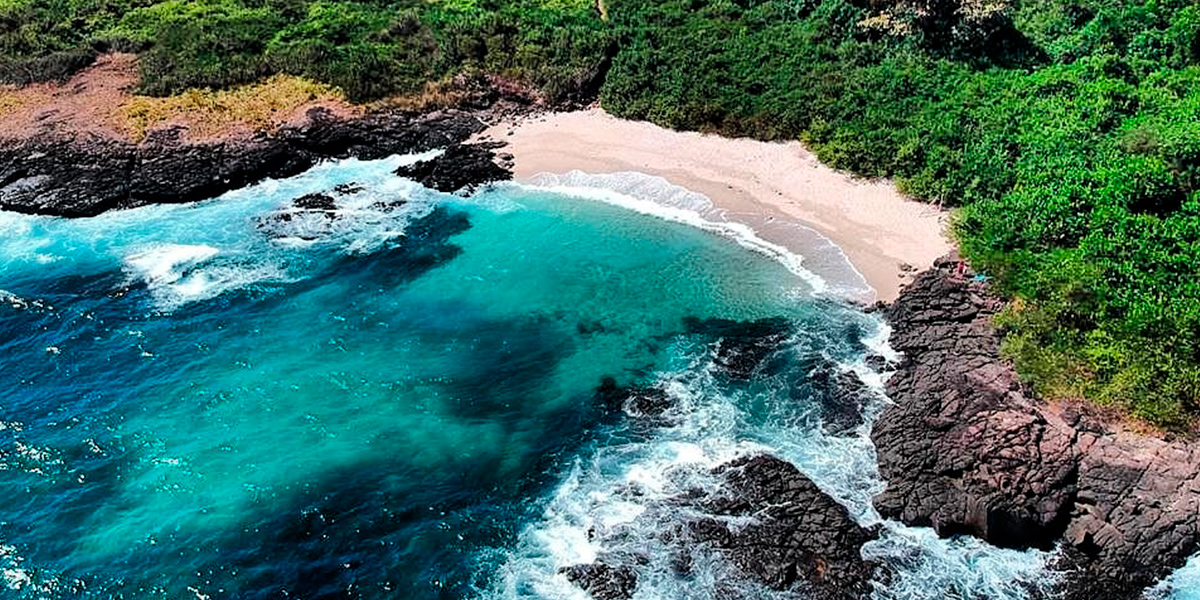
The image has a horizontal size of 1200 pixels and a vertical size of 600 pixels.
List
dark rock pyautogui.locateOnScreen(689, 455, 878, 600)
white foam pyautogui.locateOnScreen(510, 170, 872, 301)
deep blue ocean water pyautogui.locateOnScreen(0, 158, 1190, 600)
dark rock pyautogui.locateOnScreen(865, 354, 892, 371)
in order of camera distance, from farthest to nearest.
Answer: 1. white foam pyautogui.locateOnScreen(510, 170, 872, 301)
2. dark rock pyautogui.locateOnScreen(865, 354, 892, 371)
3. deep blue ocean water pyautogui.locateOnScreen(0, 158, 1190, 600)
4. dark rock pyautogui.locateOnScreen(689, 455, 878, 600)

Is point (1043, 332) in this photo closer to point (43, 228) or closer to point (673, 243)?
point (673, 243)

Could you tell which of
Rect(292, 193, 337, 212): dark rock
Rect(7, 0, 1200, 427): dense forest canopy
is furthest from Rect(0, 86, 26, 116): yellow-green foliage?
Rect(292, 193, 337, 212): dark rock

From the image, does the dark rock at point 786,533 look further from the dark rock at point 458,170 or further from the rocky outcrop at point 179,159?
the rocky outcrop at point 179,159

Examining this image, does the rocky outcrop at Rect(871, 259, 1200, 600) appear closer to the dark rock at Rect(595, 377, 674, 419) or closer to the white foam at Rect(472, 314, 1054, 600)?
the white foam at Rect(472, 314, 1054, 600)

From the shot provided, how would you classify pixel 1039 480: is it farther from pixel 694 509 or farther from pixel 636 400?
pixel 636 400

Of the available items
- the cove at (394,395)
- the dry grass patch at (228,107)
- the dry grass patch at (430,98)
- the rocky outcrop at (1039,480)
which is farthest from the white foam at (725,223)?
the dry grass patch at (228,107)

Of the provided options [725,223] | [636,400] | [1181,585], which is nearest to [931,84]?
[725,223]

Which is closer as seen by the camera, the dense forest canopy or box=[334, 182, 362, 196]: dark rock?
the dense forest canopy
